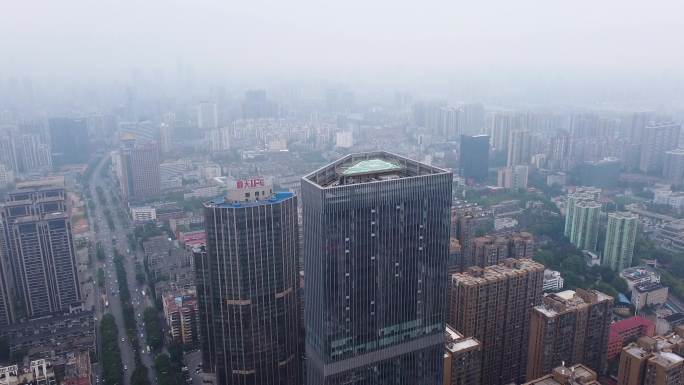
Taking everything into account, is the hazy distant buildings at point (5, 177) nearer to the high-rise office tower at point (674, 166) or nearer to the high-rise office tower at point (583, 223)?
the high-rise office tower at point (583, 223)

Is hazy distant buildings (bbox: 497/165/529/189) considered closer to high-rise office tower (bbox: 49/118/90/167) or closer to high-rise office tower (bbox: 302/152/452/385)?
high-rise office tower (bbox: 302/152/452/385)

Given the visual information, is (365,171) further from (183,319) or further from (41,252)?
(41,252)

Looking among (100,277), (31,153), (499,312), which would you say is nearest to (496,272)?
(499,312)

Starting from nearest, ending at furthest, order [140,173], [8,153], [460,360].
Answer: [460,360], [140,173], [8,153]

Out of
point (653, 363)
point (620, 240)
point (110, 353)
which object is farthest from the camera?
point (620, 240)

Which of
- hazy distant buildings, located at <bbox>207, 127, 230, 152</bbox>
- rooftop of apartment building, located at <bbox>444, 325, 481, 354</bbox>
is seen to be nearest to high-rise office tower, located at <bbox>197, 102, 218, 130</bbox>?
hazy distant buildings, located at <bbox>207, 127, 230, 152</bbox>

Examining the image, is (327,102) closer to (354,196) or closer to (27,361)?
(27,361)

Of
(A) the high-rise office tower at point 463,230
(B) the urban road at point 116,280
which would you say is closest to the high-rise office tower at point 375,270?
(B) the urban road at point 116,280
